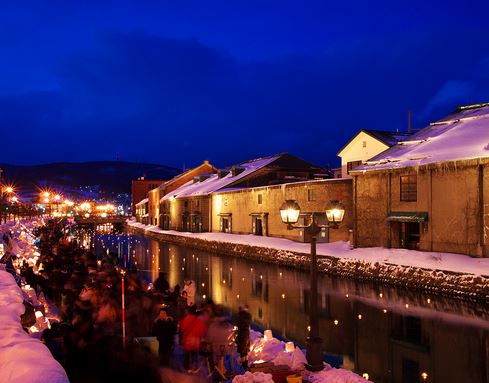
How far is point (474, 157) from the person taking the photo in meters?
22.5

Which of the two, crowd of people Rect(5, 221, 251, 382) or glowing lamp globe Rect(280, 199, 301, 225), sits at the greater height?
glowing lamp globe Rect(280, 199, 301, 225)

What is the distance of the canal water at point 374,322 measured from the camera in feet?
39.7

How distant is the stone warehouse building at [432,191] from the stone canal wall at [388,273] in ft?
10.5

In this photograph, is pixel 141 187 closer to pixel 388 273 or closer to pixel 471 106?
pixel 471 106

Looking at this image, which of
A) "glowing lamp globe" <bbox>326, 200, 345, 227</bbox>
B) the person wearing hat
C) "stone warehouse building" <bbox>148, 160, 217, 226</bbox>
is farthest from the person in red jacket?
"stone warehouse building" <bbox>148, 160, 217, 226</bbox>

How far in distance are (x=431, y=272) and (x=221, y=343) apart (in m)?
14.2

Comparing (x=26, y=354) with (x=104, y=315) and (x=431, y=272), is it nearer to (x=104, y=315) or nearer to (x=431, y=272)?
(x=104, y=315)

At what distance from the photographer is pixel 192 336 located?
978 cm

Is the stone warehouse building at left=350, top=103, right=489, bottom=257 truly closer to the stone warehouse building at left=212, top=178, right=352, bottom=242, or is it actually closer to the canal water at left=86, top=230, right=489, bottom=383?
the stone warehouse building at left=212, top=178, right=352, bottom=242

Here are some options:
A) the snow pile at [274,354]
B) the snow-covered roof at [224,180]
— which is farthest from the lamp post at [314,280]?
the snow-covered roof at [224,180]

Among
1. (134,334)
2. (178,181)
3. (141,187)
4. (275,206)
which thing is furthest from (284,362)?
(141,187)

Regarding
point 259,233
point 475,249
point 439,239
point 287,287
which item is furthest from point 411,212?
point 259,233

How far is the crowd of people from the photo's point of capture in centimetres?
783

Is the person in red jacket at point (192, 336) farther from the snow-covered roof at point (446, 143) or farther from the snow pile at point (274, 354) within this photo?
the snow-covered roof at point (446, 143)
